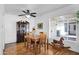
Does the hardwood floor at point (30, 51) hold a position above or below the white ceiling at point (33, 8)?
below

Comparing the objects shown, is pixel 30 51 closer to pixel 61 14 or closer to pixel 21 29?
pixel 21 29

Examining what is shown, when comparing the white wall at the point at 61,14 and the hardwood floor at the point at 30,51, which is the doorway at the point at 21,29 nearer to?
the hardwood floor at the point at 30,51

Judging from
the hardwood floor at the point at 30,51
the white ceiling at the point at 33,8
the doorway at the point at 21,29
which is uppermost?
the white ceiling at the point at 33,8

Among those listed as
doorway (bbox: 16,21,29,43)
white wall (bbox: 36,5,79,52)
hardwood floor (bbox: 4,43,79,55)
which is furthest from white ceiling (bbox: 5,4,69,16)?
hardwood floor (bbox: 4,43,79,55)

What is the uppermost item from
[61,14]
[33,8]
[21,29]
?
[33,8]

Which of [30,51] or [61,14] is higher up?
[61,14]

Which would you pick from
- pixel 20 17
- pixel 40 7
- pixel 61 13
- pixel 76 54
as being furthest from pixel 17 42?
pixel 76 54

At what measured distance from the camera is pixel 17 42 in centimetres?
247

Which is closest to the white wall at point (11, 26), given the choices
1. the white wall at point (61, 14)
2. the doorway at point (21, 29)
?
the doorway at point (21, 29)

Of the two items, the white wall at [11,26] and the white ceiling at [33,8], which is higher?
the white ceiling at [33,8]

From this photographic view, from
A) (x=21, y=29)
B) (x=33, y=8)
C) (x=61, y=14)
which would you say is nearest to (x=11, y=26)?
(x=21, y=29)

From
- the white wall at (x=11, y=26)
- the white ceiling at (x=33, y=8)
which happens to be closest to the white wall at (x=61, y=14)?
the white ceiling at (x=33, y=8)

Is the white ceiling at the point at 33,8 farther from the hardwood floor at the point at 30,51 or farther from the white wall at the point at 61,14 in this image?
the hardwood floor at the point at 30,51

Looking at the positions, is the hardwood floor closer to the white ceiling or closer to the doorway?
the doorway
